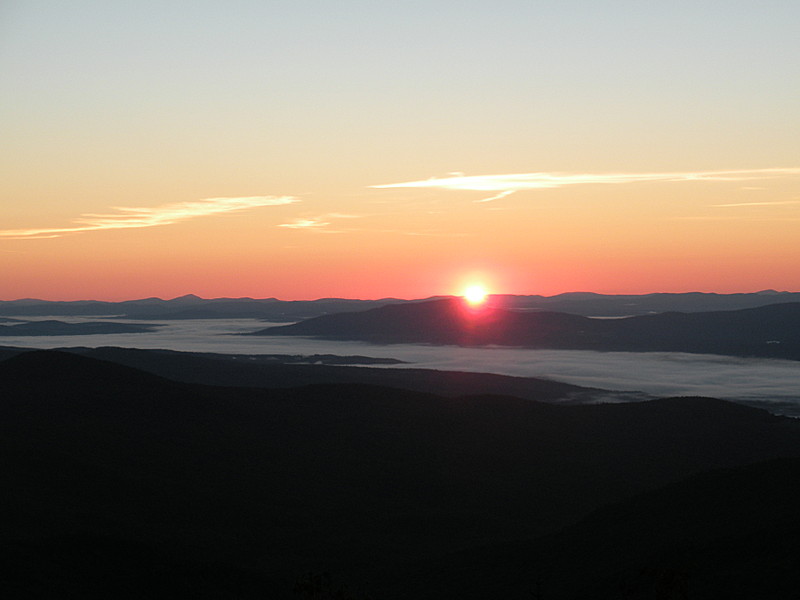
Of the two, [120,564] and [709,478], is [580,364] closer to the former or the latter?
[709,478]

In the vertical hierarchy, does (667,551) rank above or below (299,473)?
above

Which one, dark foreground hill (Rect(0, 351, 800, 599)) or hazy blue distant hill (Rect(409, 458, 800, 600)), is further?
dark foreground hill (Rect(0, 351, 800, 599))

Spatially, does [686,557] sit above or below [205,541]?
above

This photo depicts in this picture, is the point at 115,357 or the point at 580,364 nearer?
the point at 115,357

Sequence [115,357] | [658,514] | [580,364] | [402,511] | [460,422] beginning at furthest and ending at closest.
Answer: [580,364] < [115,357] < [460,422] < [402,511] < [658,514]

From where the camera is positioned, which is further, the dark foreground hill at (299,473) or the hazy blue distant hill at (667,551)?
the dark foreground hill at (299,473)

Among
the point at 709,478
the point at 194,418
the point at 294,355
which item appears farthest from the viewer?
the point at 294,355

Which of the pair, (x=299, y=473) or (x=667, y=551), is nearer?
(x=667, y=551)

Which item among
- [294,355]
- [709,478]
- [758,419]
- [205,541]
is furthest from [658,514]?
[294,355]
